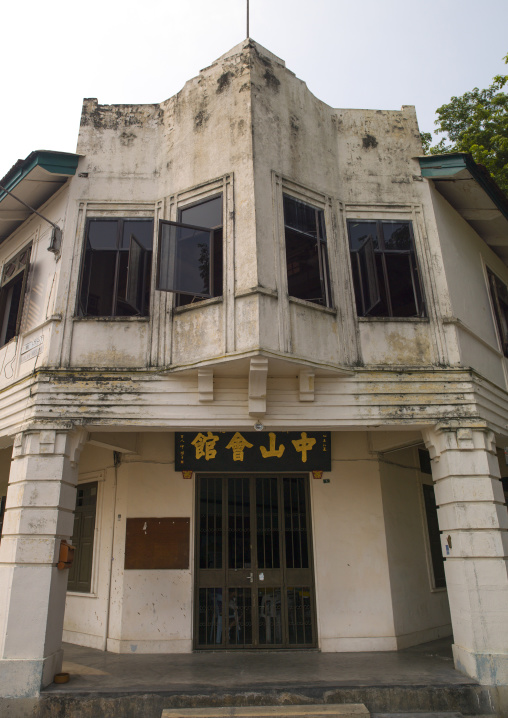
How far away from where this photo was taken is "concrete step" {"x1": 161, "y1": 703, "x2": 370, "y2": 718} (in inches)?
235

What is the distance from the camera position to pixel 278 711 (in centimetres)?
607

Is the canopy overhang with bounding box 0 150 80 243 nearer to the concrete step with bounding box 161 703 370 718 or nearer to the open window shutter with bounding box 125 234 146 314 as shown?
the open window shutter with bounding box 125 234 146 314

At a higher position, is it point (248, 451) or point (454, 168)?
point (454, 168)

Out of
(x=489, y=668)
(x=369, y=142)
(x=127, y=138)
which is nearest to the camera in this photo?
(x=489, y=668)

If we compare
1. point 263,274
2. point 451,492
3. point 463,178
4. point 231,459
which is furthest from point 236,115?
point 451,492

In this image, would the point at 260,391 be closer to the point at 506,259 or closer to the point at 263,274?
the point at 263,274

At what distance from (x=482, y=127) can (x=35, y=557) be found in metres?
15.2

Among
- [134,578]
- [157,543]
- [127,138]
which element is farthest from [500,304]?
[134,578]

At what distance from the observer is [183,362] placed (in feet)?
25.2

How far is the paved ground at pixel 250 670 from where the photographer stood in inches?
259

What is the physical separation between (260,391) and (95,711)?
14.7 feet

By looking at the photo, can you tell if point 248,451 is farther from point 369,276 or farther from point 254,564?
point 369,276

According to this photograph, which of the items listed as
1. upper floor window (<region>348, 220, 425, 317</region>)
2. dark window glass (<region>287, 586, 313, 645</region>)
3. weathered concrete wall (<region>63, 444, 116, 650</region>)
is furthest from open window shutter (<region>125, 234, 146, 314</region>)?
dark window glass (<region>287, 586, 313, 645</region>)

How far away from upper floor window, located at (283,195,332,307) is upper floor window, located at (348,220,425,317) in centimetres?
61
